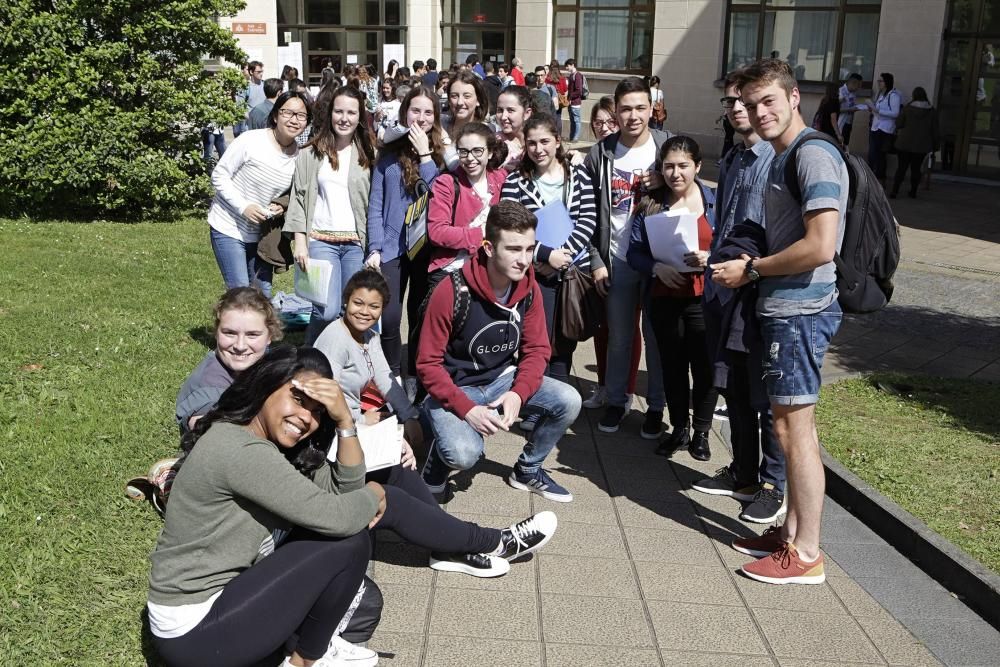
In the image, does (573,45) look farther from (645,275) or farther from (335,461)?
(335,461)

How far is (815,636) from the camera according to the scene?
4164mm

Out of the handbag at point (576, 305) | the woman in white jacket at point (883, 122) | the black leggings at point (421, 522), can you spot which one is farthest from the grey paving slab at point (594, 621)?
the woman in white jacket at point (883, 122)

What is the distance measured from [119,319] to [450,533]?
4721 mm

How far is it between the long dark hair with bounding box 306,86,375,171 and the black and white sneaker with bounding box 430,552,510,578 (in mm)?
2883

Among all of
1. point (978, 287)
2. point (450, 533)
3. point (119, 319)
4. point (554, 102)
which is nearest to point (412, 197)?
point (450, 533)

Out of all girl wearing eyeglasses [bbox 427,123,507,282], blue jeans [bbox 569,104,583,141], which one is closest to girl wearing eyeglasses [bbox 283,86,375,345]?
girl wearing eyeglasses [bbox 427,123,507,282]

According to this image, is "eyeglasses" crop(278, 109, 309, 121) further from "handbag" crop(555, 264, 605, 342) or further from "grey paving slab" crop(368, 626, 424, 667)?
"grey paving slab" crop(368, 626, 424, 667)

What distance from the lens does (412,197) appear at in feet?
20.6

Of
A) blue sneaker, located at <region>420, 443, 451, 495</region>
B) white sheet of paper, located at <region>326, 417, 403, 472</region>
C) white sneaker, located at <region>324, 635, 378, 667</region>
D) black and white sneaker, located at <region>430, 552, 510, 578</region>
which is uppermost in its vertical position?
white sheet of paper, located at <region>326, 417, 403, 472</region>

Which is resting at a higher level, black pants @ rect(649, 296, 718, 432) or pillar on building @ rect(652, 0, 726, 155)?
pillar on building @ rect(652, 0, 726, 155)

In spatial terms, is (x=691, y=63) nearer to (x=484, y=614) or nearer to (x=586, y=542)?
(x=586, y=542)

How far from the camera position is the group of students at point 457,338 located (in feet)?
11.2

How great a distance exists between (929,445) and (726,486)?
1.46 metres

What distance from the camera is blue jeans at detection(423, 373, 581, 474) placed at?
4.96 m
